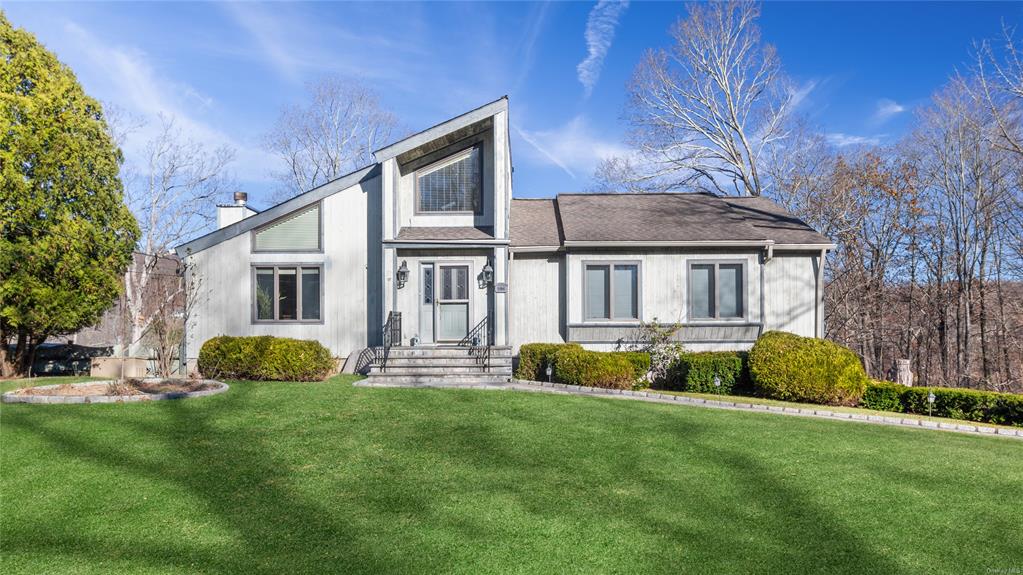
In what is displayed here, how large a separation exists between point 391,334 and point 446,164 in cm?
451

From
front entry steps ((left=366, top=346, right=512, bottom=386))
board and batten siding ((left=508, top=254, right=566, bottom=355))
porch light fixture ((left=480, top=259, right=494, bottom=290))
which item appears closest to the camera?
front entry steps ((left=366, top=346, right=512, bottom=386))

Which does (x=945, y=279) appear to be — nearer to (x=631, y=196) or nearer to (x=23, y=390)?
(x=631, y=196)

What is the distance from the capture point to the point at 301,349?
11820mm

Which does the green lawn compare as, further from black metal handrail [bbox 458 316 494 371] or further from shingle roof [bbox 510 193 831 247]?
shingle roof [bbox 510 193 831 247]

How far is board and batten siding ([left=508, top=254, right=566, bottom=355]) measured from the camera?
13938 millimetres

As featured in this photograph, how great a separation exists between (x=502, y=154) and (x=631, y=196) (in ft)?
17.8

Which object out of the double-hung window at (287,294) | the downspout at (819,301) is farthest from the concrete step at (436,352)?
the downspout at (819,301)

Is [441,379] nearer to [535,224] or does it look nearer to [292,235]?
[292,235]

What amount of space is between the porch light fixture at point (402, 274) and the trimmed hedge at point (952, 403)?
10.3m

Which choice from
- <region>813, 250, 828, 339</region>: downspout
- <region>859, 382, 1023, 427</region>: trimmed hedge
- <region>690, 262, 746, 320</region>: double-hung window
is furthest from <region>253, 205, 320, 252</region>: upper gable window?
<region>859, 382, 1023, 427</region>: trimmed hedge

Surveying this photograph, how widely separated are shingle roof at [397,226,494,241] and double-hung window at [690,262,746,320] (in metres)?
5.29

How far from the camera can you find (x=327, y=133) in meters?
29.5

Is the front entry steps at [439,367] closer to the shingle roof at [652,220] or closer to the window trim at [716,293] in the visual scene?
the shingle roof at [652,220]

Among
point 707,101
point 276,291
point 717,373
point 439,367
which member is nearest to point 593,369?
point 717,373
